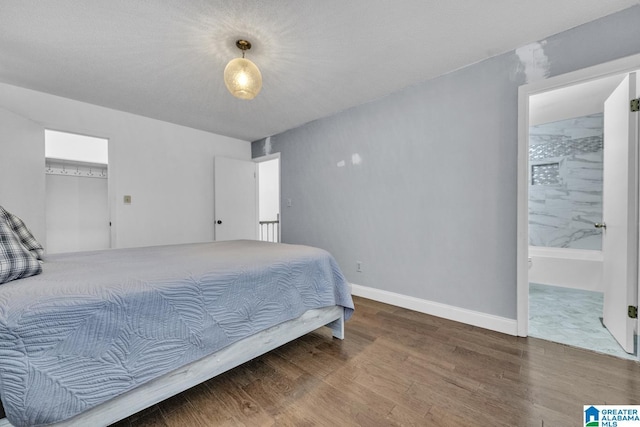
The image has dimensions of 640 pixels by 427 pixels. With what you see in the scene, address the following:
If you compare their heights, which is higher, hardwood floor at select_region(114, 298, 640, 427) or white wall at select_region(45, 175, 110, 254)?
white wall at select_region(45, 175, 110, 254)

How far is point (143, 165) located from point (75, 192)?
131cm

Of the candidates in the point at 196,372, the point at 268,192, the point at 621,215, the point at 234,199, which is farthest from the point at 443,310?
the point at 268,192

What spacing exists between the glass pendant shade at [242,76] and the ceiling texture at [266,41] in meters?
0.26

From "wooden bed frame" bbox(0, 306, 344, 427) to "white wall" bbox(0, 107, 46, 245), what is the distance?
105 inches

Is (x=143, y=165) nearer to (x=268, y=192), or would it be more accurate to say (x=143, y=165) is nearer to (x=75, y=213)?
(x=75, y=213)

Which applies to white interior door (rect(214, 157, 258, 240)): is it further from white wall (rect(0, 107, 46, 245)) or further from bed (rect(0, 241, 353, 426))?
bed (rect(0, 241, 353, 426))

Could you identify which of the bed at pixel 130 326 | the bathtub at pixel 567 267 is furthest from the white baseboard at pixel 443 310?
the bathtub at pixel 567 267

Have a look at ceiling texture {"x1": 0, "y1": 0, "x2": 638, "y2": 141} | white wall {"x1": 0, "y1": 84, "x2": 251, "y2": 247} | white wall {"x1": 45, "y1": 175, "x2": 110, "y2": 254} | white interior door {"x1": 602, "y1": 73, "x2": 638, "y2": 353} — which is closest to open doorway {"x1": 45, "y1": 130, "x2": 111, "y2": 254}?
white wall {"x1": 45, "y1": 175, "x2": 110, "y2": 254}

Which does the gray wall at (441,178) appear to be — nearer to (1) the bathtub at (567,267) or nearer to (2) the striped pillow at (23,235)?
(1) the bathtub at (567,267)

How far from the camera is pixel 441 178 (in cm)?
254

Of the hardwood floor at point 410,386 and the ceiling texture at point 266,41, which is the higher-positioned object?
the ceiling texture at point 266,41

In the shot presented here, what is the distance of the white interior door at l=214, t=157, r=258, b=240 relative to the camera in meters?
4.33

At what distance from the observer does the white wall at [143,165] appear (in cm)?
280

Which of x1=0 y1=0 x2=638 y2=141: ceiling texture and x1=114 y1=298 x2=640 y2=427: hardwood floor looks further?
x1=0 y1=0 x2=638 y2=141: ceiling texture
